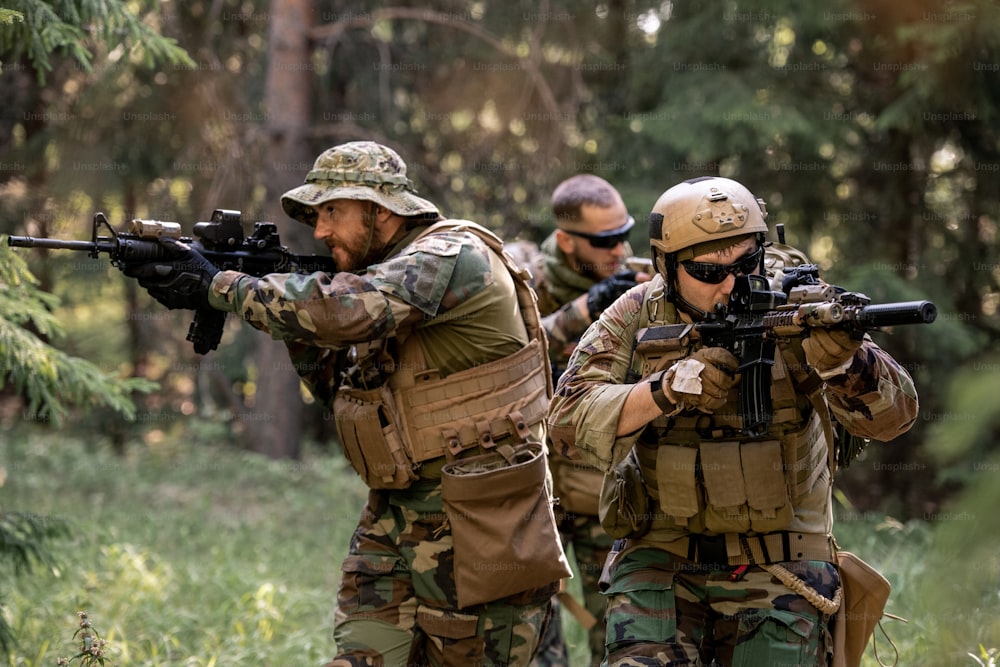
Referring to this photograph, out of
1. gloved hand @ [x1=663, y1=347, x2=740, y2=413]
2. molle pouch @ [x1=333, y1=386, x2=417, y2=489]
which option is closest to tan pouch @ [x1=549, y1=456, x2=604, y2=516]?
molle pouch @ [x1=333, y1=386, x2=417, y2=489]

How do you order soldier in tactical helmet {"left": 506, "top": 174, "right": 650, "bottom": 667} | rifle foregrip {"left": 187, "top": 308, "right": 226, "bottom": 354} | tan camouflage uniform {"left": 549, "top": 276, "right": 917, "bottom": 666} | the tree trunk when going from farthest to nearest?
the tree trunk → soldier in tactical helmet {"left": 506, "top": 174, "right": 650, "bottom": 667} → rifle foregrip {"left": 187, "top": 308, "right": 226, "bottom": 354} → tan camouflage uniform {"left": 549, "top": 276, "right": 917, "bottom": 666}

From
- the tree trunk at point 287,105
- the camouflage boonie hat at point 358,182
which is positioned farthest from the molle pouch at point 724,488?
the tree trunk at point 287,105

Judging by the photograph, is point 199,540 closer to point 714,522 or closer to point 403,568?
point 403,568

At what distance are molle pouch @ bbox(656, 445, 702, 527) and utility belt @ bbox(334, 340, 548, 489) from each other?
28.4 inches

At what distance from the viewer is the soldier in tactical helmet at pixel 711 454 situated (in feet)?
11.9

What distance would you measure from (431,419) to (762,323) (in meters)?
1.39

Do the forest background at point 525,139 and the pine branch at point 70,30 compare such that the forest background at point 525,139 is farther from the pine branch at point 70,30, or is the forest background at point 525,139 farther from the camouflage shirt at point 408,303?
the camouflage shirt at point 408,303

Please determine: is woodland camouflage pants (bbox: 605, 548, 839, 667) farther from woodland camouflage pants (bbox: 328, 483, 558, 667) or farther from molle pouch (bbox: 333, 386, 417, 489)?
molle pouch (bbox: 333, 386, 417, 489)

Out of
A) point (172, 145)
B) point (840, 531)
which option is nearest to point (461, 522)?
point (840, 531)

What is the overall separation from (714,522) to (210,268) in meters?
2.16

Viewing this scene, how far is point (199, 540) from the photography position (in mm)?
8773

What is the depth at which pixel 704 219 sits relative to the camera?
12.2 ft

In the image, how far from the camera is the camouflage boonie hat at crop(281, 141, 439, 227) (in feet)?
14.4

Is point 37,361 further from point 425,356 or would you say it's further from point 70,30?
point 425,356
